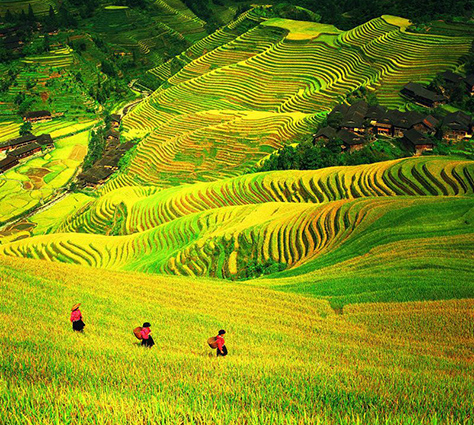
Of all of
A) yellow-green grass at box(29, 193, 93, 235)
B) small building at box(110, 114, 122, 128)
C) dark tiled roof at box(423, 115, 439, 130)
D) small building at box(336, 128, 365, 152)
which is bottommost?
yellow-green grass at box(29, 193, 93, 235)

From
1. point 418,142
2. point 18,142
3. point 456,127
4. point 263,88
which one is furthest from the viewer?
point 263,88

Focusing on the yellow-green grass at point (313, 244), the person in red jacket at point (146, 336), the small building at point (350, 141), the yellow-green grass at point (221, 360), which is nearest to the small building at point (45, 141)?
the yellow-green grass at point (313, 244)

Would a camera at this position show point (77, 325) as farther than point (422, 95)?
No

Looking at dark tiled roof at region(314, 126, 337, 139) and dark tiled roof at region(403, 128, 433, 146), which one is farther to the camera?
dark tiled roof at region(314, 126, 337, 139)

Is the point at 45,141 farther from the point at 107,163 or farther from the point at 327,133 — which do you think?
the point at 327,133

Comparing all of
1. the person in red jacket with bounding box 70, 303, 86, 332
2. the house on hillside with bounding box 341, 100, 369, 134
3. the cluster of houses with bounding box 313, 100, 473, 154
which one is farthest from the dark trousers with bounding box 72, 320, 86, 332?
the house on hillside with bounding box 341, 100, 369, 134

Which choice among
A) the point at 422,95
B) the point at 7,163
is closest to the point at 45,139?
the point at 7,163

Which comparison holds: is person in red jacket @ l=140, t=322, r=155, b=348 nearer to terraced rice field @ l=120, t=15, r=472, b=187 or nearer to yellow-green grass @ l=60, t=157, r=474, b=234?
yellow-green grass @ l=60, t=157, r=474, b=234

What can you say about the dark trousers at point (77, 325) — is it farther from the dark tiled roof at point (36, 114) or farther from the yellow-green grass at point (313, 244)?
the dark tiled roof at point (36, 114)
